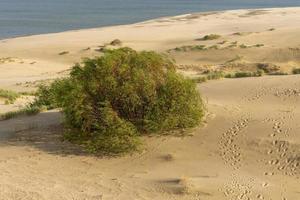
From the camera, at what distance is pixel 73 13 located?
68.6 metres

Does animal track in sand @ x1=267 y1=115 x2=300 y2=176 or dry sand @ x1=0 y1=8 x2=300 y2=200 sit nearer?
dry sand @ x1=0 y1=8 x2=300 y2=200

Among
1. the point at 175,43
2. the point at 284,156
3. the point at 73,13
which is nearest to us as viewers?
the point at 284,156

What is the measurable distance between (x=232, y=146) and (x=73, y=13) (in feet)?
195

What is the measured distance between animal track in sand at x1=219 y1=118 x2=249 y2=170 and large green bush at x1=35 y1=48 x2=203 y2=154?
72cm

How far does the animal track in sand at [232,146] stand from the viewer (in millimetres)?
10494

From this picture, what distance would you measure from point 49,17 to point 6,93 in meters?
44.5

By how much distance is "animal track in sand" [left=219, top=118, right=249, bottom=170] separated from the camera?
10494mm

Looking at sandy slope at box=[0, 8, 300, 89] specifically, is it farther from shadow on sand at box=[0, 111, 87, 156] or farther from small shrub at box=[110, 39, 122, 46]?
shadow on sand at box=[0, 111, 87, 156]

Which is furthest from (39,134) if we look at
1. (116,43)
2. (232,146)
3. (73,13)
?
(73,13)

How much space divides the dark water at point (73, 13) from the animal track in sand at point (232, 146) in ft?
130

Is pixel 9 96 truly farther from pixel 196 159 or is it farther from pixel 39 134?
pixel 196 159

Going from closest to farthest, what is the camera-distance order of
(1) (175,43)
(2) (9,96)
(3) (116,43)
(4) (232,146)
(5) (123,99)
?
(4) (232,146)
(5) (123,99)
(2) (9,96)
(1) (175,43)
(3) (116,43)

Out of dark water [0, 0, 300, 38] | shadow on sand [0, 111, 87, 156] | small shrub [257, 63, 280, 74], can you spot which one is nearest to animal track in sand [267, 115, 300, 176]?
shadow on sand [0, 111, 87, 156]

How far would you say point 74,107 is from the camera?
11.2 meters
